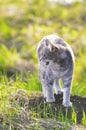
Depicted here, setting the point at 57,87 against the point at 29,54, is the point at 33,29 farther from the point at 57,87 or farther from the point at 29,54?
the point at 57,87

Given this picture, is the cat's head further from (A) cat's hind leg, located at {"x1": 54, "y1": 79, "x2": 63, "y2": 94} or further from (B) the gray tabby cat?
(A) cat's hind leg, located at {"x1": 54, "y1": 79, "x2": 63, "y2": 94}

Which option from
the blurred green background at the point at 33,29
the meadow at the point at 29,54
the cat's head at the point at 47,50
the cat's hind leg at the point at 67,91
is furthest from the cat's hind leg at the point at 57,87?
the blurred green background at the point at 33,29

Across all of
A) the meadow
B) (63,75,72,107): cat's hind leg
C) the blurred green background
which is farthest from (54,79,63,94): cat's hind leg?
the blurred green background

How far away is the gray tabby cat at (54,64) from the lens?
24.5 ft

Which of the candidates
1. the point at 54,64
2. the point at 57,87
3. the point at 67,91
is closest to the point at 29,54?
the point at 57,87

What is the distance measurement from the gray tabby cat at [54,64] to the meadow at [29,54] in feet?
0.73

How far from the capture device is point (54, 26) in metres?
16.1

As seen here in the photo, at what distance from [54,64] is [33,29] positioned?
811 cm

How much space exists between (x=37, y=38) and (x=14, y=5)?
3.42 meters

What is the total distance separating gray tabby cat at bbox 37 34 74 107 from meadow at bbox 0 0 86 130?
0.22 metres

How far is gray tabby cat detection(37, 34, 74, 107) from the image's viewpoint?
7465 millimetres

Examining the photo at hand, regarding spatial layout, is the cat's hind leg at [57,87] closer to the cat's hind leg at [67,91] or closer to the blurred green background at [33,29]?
the cat's hind leg at [67,91]

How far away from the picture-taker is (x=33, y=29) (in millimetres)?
15797

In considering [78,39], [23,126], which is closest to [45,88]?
[23,126]
